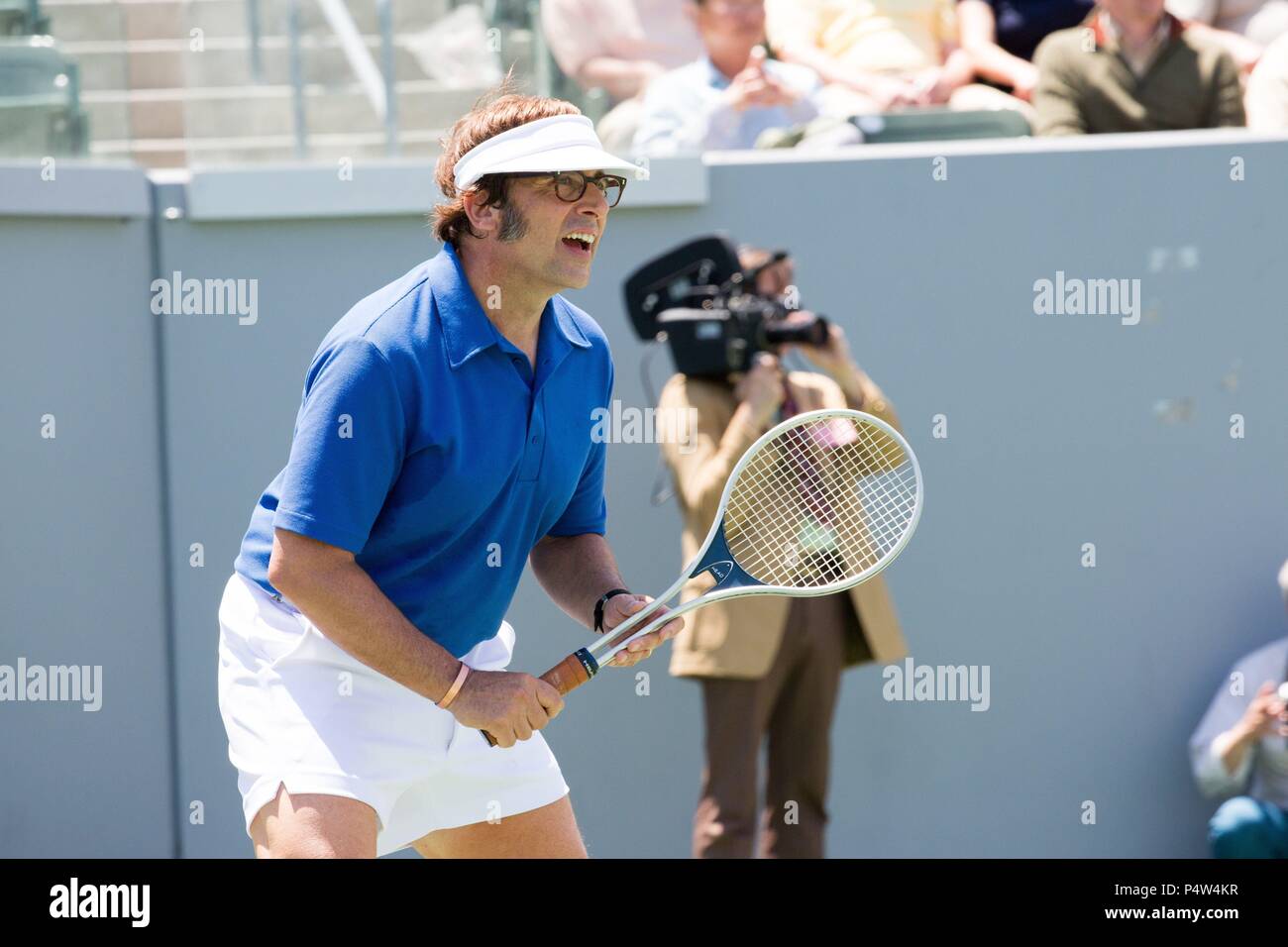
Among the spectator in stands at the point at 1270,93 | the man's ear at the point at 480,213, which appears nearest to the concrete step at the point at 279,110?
the spectator in stands at the point at 1270,93

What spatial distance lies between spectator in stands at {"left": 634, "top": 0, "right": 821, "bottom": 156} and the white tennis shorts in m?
2.48

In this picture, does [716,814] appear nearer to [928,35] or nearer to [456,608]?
[456,608]

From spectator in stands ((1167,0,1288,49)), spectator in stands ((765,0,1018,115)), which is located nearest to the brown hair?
spectator in stands ((765,0,1018,115))

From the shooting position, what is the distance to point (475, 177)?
2498mm

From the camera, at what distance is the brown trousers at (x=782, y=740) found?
4.20 metres

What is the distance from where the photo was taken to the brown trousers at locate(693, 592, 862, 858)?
4199mm

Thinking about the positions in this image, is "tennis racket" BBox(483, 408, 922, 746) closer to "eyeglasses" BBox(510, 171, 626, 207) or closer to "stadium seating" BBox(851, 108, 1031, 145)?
"eyeglasses" BBox(510, 171, 626, 207)

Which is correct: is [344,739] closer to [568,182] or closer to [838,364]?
[568,182]

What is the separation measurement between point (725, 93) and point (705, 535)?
1.34 m

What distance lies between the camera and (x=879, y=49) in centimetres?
530

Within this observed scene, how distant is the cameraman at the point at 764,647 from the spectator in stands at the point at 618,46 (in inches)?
35.7
